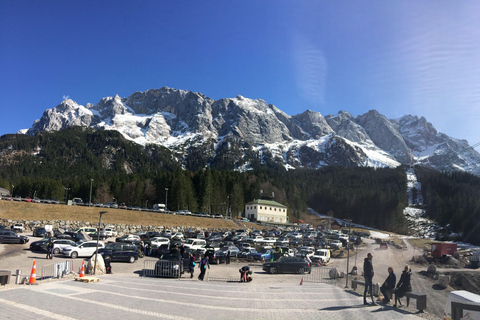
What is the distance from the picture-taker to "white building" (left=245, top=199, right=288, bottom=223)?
109m

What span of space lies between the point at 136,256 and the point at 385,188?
182m

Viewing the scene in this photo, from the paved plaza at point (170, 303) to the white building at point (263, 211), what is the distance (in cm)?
9180

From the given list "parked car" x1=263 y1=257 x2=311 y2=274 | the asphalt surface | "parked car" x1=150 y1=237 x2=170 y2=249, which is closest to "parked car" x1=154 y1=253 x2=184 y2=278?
the asphalt surface

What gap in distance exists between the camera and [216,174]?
118 metres

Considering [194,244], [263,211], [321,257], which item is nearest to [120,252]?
[194,244]

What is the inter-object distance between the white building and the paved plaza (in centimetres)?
9180

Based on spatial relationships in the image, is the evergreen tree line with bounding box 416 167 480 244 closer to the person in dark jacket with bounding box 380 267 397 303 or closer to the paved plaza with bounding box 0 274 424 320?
the person in dark jacket with bounding box 380 267 397 303

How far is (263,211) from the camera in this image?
111 m

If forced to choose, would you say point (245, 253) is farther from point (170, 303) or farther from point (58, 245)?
point (170, 303)

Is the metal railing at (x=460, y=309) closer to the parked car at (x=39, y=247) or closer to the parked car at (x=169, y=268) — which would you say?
the parked car at (x=169, y=268)

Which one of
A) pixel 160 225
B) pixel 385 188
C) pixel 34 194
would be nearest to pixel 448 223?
pixel 385 188

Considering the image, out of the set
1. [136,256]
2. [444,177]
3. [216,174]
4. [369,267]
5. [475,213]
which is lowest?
[136,256]

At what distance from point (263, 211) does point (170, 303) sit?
99.4 meters

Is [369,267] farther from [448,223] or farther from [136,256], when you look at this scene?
[448,223]
